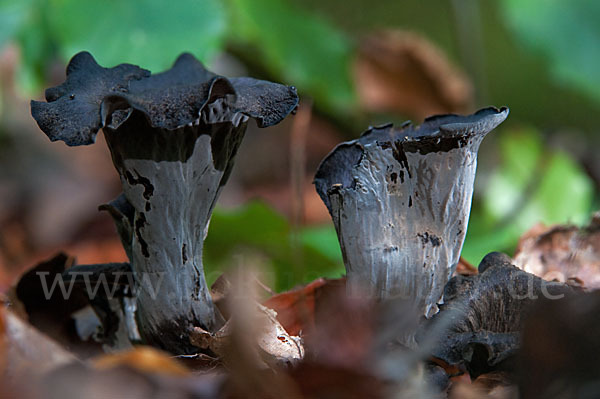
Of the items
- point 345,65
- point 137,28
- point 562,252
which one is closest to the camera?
point 562,252

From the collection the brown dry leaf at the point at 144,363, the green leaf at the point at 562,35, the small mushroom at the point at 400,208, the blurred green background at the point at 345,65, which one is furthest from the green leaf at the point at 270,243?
the brown dry leaf at the point at 144,363

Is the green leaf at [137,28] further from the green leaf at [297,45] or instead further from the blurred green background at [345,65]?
the green leaf at [297,45]

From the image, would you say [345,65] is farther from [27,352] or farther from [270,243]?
[27,352]

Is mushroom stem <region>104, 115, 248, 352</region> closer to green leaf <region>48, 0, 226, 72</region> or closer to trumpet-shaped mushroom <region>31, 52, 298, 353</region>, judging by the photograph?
trumpet-shaped mushroom <region>31, 52, 298, 353</region>

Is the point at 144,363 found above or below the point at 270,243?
below

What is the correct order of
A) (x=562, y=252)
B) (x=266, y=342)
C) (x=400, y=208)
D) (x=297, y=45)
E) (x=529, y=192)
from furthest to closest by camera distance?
(x=297, y=45) < (x=529, y=192) < (x=562, y=252) < (x=400, y=208) < (x=266, y=342)

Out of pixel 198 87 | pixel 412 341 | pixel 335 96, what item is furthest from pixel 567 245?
pixel 335 96

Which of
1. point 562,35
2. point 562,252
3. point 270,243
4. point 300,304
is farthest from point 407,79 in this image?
point 300,304
